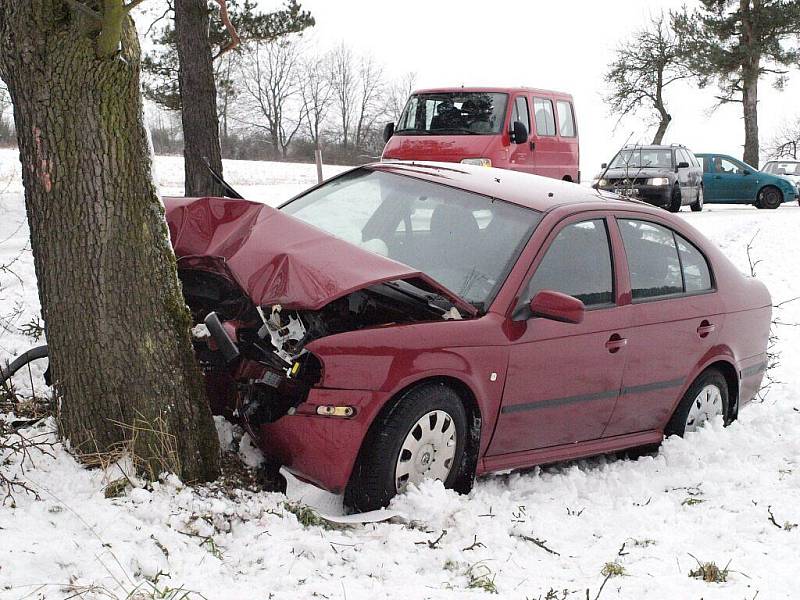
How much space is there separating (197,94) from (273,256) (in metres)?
7.01

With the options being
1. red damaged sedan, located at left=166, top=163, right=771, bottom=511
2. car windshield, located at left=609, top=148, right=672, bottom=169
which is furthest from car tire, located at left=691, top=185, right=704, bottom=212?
red damaged sedan, located at left=166, top=163, right=771, bottom=511

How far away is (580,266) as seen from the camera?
205 inches

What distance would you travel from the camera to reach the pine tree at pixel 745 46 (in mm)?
34906

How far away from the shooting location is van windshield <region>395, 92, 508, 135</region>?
1406 cm

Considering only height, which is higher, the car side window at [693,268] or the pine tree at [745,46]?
the pine tree at [745,46]

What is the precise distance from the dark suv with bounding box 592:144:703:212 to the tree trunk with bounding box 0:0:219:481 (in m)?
17.1

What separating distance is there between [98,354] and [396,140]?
10766mm

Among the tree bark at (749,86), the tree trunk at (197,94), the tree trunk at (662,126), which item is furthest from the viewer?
the tree trunk at (662,126)

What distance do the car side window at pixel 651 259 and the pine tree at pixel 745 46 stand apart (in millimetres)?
32306

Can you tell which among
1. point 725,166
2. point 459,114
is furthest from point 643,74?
point 459,114

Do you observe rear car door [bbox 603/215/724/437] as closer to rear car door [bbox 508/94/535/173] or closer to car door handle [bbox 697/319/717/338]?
car door handle [bbox 697/319/717/338]

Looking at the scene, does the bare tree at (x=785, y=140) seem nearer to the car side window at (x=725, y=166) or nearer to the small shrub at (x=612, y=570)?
the car side window at (x=725, y=166)

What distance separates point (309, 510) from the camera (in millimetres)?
4086

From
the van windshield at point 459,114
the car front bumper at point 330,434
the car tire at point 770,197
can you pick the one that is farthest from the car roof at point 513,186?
the car tire at point 770,197
